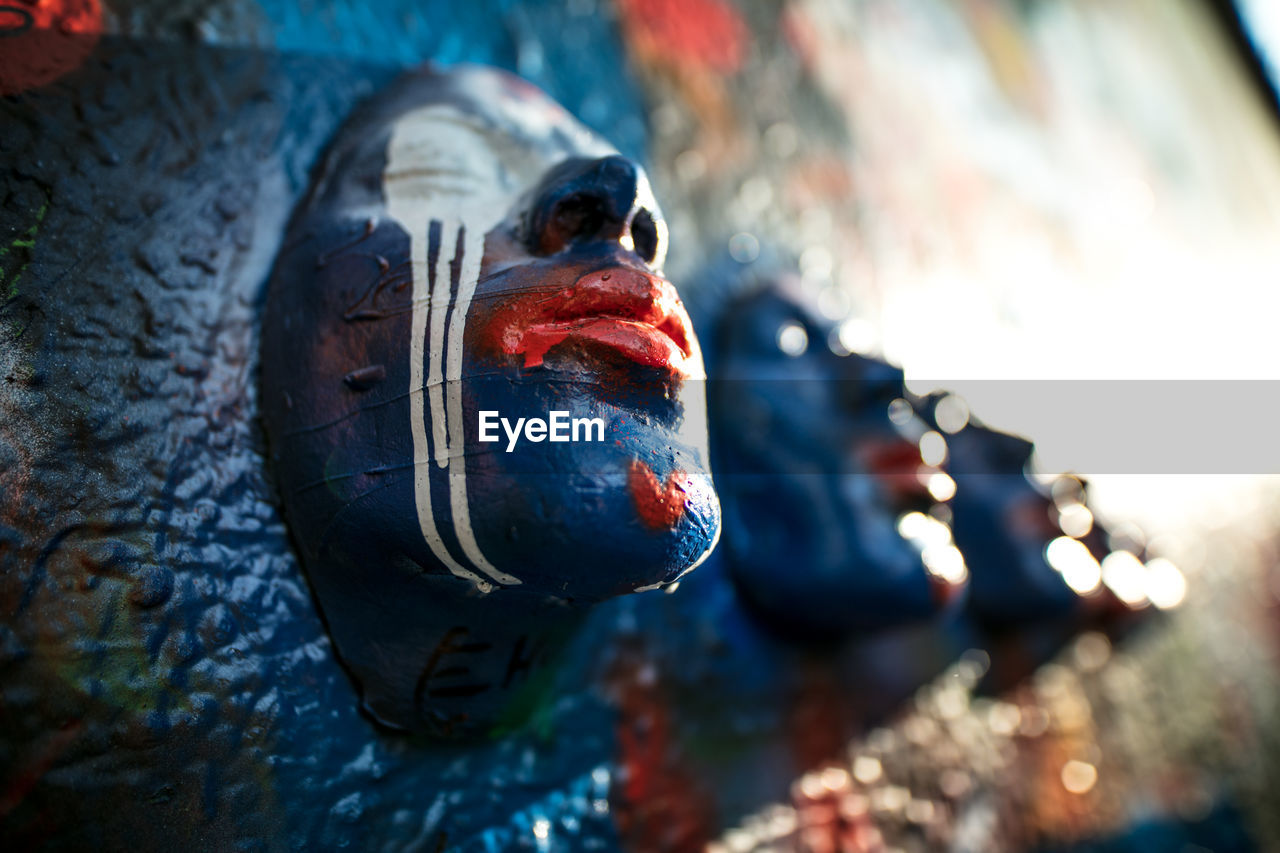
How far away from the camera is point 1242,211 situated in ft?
10.2

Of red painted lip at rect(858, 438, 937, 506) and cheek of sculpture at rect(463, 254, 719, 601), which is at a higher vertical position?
cheek of sculpture at rect(463, 254, 719, 601)

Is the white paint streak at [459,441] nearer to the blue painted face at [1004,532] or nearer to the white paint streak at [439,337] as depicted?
the white paint streak at [439,337]

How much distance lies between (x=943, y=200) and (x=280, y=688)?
155cm

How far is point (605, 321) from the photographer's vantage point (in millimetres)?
502

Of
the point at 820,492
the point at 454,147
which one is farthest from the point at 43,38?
the point at 820,492

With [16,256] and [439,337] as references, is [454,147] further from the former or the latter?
[16,256]

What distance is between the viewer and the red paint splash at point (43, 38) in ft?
1.88

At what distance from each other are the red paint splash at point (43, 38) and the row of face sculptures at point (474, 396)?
188 millimetres

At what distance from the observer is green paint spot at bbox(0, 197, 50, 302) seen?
543 mm

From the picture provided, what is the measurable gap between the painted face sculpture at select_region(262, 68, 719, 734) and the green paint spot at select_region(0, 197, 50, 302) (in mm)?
158

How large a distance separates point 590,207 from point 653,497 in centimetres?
21

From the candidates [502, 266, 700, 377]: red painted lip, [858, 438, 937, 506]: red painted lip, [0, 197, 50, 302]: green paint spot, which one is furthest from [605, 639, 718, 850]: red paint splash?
[0, 197, 50, 302]: green paint spot

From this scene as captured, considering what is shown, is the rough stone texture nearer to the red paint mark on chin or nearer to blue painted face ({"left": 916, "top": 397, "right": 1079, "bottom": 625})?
the red paint mark on chin

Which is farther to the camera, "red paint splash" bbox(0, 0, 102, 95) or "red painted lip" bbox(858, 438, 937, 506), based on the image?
"red painted lip" bbox(858, 438, 937, 506)
